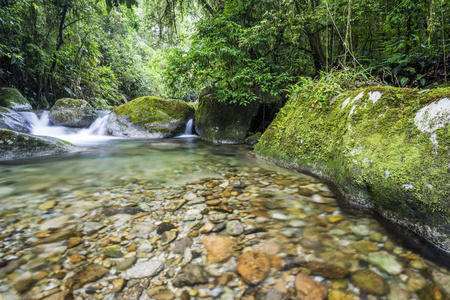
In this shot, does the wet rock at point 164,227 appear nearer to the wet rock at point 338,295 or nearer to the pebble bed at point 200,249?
the pebble bed at point 200,249

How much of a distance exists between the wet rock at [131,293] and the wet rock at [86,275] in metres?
0.20

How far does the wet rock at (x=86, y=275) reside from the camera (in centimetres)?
112

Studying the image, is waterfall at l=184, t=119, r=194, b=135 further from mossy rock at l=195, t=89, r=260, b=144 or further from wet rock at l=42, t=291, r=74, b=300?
wet rock at l=42, t=291, r=74, b=300

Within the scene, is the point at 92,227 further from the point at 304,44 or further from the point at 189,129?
the point at 189,129

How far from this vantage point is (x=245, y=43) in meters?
4.95

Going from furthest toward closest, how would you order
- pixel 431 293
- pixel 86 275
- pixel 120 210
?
1. pixel 120 210
2. pixel 86 275
3. pixel 431 293

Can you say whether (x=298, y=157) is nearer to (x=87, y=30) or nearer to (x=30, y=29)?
(x=87, y=30)

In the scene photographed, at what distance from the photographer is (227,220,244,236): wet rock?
163cm

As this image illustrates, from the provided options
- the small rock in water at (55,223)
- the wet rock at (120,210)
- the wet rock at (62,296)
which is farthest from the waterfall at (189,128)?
the wet rock at (62,296)

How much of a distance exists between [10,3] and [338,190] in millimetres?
12077

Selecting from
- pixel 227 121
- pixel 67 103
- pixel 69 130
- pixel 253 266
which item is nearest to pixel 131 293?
pixel 253 266

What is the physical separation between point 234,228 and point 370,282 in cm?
92

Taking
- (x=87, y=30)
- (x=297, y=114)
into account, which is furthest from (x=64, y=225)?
(x=87, y=30)

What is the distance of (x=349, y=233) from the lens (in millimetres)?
1584
